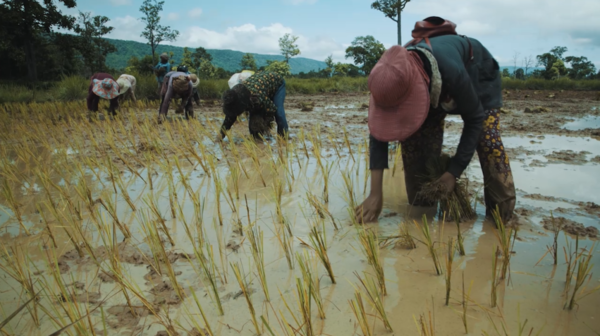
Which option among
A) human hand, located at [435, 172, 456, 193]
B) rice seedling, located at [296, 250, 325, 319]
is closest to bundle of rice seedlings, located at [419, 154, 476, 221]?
human hand, located at [435, 172, 456, 193]

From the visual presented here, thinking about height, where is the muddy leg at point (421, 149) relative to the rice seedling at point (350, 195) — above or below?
above

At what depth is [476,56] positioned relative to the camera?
2221mm

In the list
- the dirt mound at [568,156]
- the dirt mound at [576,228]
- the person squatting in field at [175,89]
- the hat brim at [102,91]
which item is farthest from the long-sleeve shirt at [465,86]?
the hat brim at [102,91]

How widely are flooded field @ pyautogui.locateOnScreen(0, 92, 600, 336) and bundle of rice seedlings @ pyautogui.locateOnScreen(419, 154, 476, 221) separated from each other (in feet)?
0.26

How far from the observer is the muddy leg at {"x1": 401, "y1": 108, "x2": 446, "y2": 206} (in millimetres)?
2445

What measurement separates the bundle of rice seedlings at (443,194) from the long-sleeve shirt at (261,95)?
259cm

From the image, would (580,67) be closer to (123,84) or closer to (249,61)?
(249,61)

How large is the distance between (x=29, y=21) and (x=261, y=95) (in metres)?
16.9

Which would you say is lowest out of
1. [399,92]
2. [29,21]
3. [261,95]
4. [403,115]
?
[403,115]

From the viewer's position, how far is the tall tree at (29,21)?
52.6 ft

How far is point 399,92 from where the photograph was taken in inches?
71.9

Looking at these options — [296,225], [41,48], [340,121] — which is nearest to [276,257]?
[296,225]

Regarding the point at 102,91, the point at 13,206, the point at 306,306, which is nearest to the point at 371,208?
the point at 306,306

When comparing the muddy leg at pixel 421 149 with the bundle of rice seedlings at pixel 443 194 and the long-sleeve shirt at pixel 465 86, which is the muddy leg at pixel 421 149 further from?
the long-sleeve shirt at pixel 465 86
